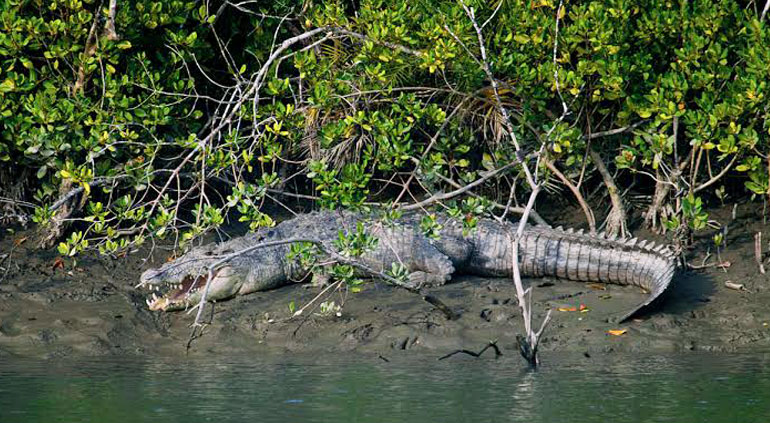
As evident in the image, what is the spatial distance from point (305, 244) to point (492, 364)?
157 centimetres

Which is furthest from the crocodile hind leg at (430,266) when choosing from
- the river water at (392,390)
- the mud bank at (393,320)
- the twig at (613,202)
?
the river water at (392,390)

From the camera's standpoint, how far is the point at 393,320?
307 inches

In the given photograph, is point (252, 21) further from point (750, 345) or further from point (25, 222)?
point (750, 345)

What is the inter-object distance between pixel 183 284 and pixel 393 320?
1974 mm

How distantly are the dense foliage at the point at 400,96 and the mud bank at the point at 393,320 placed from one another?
58 cm

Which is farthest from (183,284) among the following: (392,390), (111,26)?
(392,390)

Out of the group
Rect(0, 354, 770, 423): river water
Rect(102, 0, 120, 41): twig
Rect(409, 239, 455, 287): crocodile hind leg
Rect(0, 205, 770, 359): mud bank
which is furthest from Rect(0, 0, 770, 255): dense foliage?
Rect(0, 354, 770, 423): river water

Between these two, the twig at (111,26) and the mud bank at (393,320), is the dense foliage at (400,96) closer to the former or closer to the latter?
the twig at (111,26)

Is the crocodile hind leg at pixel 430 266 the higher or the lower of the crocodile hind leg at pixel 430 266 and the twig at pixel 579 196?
the lower

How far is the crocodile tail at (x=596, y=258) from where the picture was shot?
26.8 feet

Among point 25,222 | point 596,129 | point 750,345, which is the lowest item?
point 25,222

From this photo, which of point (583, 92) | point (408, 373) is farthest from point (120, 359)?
point (583, 92)

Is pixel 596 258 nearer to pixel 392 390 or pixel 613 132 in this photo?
pixel 613 132

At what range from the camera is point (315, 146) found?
31.9ft
